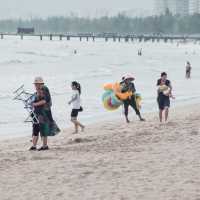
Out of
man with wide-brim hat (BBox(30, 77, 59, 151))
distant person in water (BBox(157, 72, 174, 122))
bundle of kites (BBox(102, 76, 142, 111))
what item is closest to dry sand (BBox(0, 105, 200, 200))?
man with wide-brim hat (BBox(30, 77, 59, 151))

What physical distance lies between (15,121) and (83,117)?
1.77 meters

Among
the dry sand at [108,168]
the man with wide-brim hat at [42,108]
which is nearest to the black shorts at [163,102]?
the dry sand at [108,168]

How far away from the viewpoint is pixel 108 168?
25.4 feet

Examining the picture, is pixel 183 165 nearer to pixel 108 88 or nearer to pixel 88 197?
pixel 88 197

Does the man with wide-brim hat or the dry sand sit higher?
the man with wide-brim hat

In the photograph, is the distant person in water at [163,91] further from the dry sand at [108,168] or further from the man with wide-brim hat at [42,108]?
the man with wide-brim hat at [42,108]

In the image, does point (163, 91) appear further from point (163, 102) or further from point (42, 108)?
point (42, 108)

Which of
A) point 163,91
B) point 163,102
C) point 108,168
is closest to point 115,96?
point 163,102

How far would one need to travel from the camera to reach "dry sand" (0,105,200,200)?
659 cm

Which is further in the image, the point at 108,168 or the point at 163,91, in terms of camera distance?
the point at 163,91

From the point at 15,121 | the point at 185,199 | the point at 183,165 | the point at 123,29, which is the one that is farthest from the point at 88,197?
the point at 123,29

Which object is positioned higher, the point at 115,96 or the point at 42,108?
the point at 42,108

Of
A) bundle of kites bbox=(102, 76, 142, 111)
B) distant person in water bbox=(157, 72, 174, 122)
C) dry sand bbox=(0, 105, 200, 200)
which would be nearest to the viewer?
dry sand bbox=(0, 105, 200, 200)

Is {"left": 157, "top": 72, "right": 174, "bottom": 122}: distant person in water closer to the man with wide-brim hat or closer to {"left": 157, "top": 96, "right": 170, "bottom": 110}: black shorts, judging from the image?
{"left": 157, "top": 96, "right": 170, "bottom": 110}: black shorts
